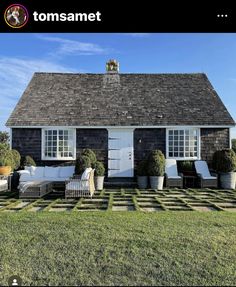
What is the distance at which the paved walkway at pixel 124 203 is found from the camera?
25.7 ft

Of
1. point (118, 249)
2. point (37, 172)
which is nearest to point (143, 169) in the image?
point (37, 172)

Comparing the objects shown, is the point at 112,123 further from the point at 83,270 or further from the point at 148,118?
the point at 83,270

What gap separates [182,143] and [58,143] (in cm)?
586

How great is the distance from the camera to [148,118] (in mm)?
13797

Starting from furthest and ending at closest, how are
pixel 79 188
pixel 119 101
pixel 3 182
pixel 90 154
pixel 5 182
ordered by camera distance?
1. pixel 119 101
2. pixel 90 154
3. pixel 5 182
4. pixel 3 182
5. pixel 79 188

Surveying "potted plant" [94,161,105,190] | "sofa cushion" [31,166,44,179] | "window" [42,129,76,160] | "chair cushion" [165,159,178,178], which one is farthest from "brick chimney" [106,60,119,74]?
"sofa cushion" [31,166,44,179]

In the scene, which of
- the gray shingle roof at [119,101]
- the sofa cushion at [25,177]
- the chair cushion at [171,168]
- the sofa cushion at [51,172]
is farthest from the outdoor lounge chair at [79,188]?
the gray shingle roof at [119,101]

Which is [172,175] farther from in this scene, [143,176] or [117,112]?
[117,112]

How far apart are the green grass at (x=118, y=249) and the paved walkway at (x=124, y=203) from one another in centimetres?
117

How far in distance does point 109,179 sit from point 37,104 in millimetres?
5153

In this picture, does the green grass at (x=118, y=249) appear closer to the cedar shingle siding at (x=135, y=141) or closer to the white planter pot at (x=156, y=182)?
the white planter pot at (x=156, y=182)
